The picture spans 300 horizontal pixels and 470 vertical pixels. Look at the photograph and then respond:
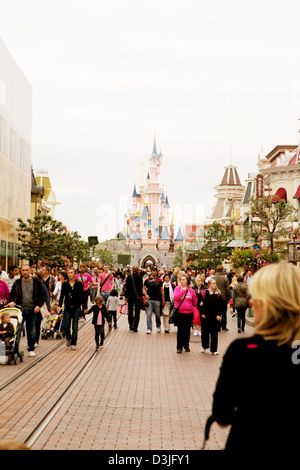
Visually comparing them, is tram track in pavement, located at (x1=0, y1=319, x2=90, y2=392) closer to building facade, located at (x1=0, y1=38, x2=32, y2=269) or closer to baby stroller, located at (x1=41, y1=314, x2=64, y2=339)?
baby stroller, located at (x1=41, y1=314, x2=64, y2=339)

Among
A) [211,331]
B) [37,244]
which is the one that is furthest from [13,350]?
[37,244]

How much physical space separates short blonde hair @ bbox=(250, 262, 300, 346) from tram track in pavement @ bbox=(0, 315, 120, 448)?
4.14 m

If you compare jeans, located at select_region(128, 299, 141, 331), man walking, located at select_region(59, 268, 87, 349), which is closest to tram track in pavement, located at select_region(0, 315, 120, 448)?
man walking, located at select_region(59, 268, 87, 349)

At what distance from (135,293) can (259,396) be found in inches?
672

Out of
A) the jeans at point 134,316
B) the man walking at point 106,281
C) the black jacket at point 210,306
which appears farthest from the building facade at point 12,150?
the black jacket at point 210,306

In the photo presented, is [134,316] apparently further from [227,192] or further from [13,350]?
[227,192]

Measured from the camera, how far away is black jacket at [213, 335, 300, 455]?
9.99ft

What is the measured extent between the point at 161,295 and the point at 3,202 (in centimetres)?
1898

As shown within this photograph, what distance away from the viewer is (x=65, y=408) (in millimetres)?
8602

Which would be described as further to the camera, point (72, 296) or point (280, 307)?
point (72, 296)

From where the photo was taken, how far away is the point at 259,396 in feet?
10.3

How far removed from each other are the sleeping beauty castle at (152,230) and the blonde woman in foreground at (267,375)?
15855 centimetres
